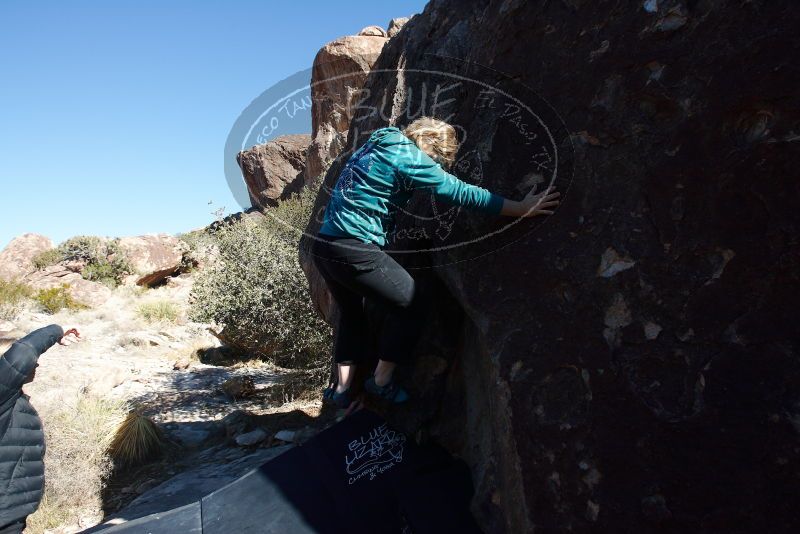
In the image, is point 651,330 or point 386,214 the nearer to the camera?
point 651,330

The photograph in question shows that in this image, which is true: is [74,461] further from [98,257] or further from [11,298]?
[98,257]

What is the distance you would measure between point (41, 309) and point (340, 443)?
1540 centimetres

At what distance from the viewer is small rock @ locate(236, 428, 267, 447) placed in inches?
223

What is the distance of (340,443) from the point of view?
10.8ft

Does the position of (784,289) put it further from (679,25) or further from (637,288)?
(679,25)

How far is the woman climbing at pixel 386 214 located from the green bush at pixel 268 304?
15.6 ft

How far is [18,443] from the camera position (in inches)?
130

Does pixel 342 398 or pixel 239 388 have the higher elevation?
pixel 342 398

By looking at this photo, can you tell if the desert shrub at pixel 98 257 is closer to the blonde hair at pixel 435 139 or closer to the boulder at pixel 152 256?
the boulder at pixel 152 256

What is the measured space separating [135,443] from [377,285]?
4094 millimetres

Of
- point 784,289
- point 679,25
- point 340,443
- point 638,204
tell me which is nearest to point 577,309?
point 638,204

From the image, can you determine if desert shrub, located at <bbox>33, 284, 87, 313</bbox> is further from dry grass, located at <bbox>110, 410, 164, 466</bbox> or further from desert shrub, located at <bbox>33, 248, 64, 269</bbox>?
dry grass, located at <bbox>110, 410, 164, 466</bbox>

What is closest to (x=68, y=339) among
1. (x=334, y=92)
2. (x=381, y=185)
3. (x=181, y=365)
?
(x=381, y=185)

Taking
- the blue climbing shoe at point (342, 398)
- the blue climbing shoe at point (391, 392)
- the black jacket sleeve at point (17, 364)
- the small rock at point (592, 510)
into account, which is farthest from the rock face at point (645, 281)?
the black jacket sleeve at point (17, 364)
